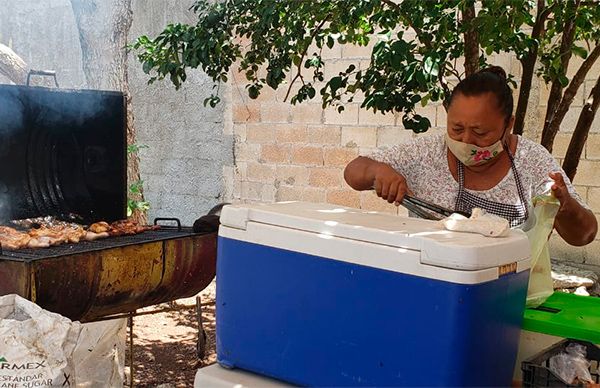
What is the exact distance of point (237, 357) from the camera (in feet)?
6.71

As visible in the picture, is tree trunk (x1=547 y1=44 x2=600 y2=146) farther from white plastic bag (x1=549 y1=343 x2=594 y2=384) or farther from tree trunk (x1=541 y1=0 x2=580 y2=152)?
white plastic bag (x1=549 y1=343 x2=594 y2=384)

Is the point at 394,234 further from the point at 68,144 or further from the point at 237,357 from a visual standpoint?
the point at 68,144

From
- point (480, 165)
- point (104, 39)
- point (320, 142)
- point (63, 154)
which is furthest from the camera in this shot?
point (320, 142)

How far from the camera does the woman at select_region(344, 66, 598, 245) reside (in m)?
2.59

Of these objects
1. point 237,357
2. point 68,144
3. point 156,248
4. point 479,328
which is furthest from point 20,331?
point 68,144

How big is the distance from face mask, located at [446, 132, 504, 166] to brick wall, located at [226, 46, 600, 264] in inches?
119

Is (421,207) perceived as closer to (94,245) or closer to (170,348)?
(94,245)

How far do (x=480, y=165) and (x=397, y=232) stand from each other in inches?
43.2

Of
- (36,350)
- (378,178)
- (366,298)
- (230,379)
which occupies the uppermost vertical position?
(378,178)

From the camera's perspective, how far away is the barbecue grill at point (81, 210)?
11.4 ft

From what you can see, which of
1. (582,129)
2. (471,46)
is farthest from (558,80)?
(471,46)

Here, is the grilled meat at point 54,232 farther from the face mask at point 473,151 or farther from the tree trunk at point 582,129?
the tree trunk at point 582,129

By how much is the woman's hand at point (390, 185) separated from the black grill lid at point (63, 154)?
250 cm

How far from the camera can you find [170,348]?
5.71 meters
